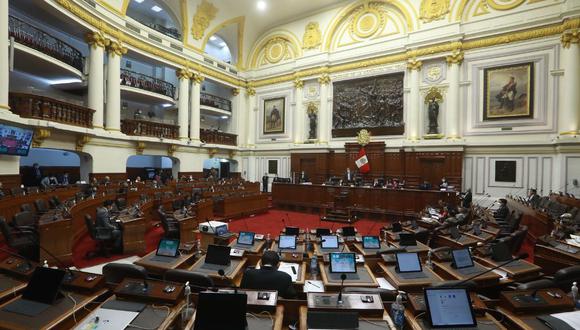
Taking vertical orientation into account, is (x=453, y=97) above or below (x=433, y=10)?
below

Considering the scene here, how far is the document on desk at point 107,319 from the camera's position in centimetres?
216

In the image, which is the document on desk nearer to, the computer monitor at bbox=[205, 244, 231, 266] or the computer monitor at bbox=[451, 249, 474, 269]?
the computer monitor at bbox=[205, 244, 231, 266]

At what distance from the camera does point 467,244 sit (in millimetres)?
4820

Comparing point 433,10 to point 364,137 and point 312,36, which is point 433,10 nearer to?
point 312,36

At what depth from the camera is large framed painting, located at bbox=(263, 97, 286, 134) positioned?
17.8m

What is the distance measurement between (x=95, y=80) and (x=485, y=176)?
1629cm

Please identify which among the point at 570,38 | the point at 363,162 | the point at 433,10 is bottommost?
the point at 363,162

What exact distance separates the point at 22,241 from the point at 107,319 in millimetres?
4398

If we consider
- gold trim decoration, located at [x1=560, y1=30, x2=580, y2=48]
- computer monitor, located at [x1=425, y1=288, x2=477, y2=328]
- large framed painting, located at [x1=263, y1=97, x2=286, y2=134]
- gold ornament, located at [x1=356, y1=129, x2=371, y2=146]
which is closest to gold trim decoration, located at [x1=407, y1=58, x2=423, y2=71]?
gold ornament, located at [x1=356, y1=129, x2=371, y2=146]

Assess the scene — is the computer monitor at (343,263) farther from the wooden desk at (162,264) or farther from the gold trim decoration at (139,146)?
the gold trim decoration at (139,146)

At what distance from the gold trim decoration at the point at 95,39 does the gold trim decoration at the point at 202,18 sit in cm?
537

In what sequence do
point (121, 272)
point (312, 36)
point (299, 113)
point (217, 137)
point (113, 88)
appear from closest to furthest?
point (121, 272) < point (113, 88) < point (312, 36) < point (299, 113) < point (217, 137)

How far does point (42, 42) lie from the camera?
10.1 meters

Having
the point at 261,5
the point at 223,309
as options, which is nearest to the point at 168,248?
the point at 223,309
